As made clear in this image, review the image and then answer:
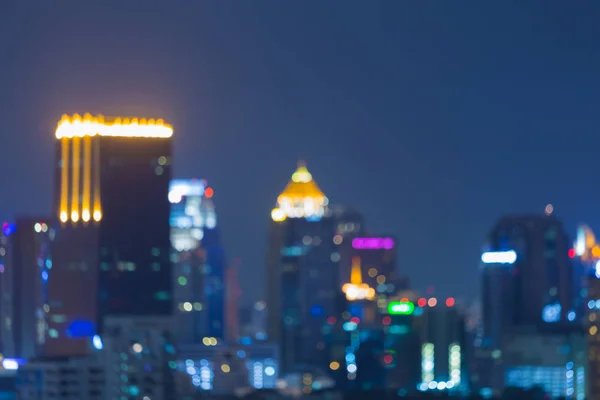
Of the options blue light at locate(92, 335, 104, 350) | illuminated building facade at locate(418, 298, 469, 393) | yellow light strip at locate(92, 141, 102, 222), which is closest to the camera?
blue light at locate(92, 335, 104, 350)

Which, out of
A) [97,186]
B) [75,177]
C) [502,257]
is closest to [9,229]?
[75,177]

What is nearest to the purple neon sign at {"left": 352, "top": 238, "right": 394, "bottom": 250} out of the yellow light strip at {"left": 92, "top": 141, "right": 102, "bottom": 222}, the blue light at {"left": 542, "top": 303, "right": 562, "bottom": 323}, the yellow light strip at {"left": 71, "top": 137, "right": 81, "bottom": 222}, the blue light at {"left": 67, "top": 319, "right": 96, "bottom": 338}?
the blue light at {"left": 542, "top": 303, "right": 562, "bottom": 323}

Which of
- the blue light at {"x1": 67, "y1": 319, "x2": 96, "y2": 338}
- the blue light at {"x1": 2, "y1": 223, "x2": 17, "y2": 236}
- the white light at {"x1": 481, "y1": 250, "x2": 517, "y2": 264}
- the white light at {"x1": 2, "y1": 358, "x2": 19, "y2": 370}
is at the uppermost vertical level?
the white light at {"x1": 481, "y1": 250, "x2": 517, "y2": 264}

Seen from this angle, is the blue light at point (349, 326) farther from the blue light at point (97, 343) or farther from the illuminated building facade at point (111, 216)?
the blue light at point (97, 343)

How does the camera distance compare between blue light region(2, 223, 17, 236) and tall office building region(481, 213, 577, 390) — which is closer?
blue light region(2, 223, 17, 236)

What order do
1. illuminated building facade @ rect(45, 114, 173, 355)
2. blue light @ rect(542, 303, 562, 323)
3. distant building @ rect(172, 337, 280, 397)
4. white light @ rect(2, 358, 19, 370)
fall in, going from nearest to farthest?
white light @ rect(2, 358, 19, 370) → illuminated building facade @ rect(45, 114, 173, 355) → distant building @ rect(172, 337, 280, 397) → blue light @ rect(542, 303, 562, 323)

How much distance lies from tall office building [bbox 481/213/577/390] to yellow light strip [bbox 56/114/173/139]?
103 feet

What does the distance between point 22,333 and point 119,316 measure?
5412mm

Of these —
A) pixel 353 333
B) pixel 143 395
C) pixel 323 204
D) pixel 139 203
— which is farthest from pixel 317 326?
pixel 143 395

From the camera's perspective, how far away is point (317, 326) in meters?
153

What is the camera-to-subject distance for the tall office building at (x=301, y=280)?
15138 centimetres

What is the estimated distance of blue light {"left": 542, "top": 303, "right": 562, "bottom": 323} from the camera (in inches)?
6058

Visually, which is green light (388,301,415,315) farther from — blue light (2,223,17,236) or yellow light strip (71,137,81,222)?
yellow light strip (71,137,81,222)

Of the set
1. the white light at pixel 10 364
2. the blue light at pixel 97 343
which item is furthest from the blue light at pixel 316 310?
the blue light at pixel 97 343
